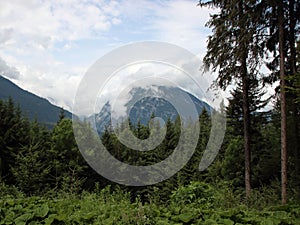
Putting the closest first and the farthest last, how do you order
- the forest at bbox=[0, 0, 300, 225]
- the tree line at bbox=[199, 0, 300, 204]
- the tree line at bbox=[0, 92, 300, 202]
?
the forest at bbox=[0, 0, 300, 225] → the tree line at bbox=[199, 0, 300, 204] → the tree line at bbox=[0, 92, 300, 202]

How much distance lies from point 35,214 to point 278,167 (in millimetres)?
20186

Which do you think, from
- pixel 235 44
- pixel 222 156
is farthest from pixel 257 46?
pixel 222 156

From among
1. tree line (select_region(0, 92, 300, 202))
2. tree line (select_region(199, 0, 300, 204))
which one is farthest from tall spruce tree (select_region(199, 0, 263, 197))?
tree line (select_region(0, 92, 300, 202))

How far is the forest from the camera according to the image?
464 cm

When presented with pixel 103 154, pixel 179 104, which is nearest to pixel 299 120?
pixel 179 104

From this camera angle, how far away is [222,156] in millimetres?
36906

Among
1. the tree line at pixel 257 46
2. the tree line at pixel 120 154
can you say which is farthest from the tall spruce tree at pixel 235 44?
the tree line at pixel 120 154

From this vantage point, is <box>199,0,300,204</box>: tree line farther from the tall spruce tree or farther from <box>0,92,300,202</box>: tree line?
<box>0,92,300,202</box>: tree line

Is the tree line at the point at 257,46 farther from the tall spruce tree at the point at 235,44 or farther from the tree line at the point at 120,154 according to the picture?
the tree line at the point at 120,154

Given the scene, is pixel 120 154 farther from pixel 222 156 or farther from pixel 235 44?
pixel 235 44

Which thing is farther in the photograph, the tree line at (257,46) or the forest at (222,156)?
the tree line at (257,46)

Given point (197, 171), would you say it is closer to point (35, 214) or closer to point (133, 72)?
point (133, 72)

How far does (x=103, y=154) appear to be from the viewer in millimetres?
33438

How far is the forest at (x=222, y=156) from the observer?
4641 mm
